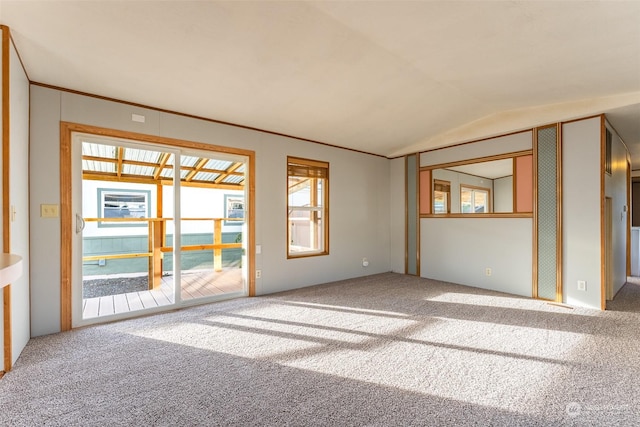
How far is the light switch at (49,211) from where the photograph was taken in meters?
2.89

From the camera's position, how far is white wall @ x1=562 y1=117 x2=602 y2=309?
371 cm

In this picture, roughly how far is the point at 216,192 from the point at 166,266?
173 centimetres

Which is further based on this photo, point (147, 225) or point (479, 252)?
point (147, 225)

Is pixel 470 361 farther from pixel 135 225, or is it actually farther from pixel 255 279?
pixel 135 225

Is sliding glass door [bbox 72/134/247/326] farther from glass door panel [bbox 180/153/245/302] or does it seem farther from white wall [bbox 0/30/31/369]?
white wall [bbox 0/30/31/369]

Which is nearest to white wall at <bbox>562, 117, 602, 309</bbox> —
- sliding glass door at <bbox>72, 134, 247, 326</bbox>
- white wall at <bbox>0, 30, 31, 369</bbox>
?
sliding glass door at <bbox>72, 134, 247, 326</bbox>

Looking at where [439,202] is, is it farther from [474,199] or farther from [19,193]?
[19,193]

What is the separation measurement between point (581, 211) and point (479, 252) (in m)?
1.43

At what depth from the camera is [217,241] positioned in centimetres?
575

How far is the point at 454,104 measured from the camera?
418 centimetres

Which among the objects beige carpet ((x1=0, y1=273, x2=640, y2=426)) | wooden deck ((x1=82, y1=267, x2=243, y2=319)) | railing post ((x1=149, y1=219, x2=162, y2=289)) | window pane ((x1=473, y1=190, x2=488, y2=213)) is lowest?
beige carpet ((x1=0, y1=273, x2=640, y2=426))

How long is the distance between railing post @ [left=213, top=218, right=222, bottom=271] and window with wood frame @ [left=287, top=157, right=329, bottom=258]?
4.89 feet

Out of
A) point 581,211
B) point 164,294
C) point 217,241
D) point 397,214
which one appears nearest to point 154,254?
point 164,294

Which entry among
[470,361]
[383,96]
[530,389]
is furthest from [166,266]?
[530,389]
